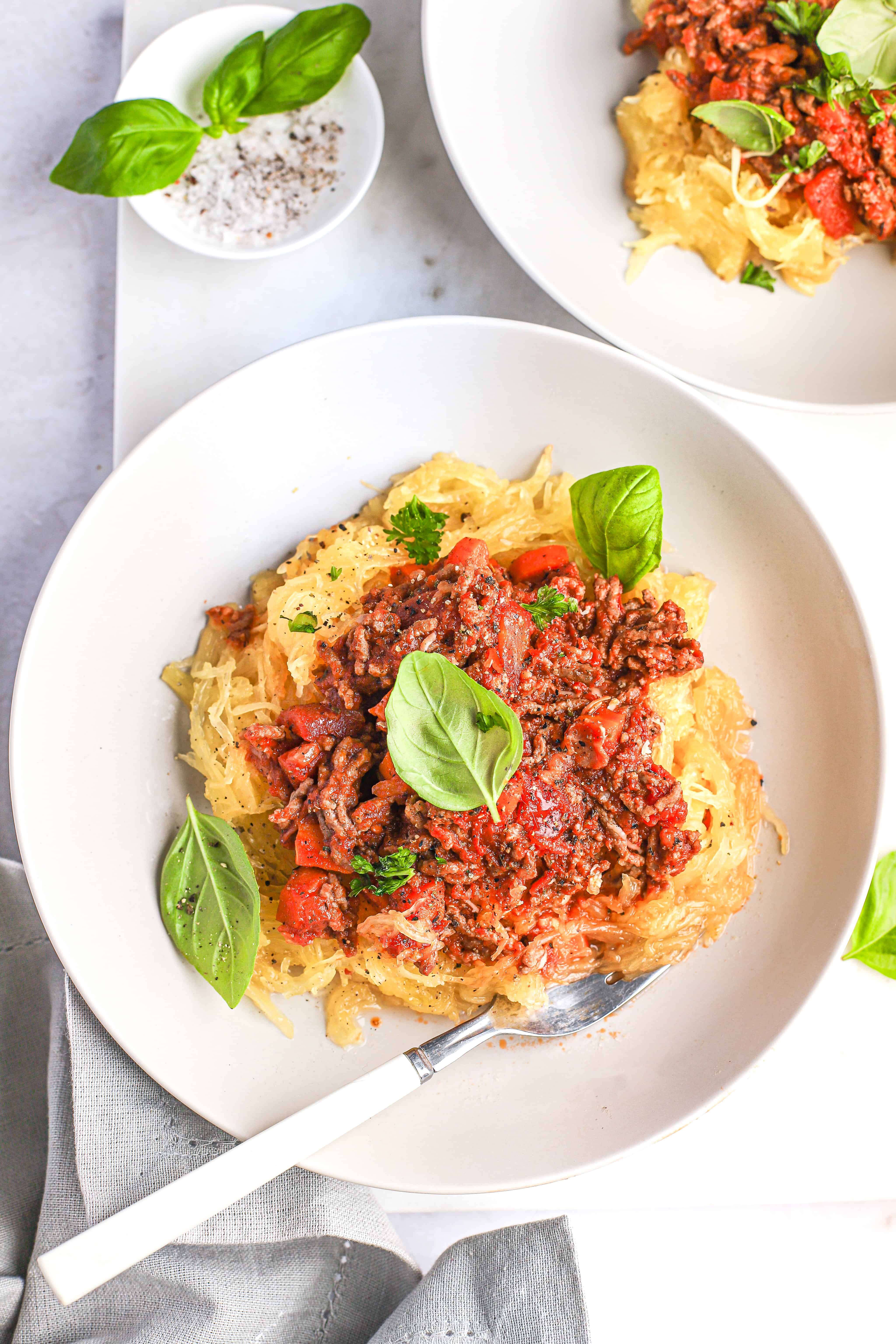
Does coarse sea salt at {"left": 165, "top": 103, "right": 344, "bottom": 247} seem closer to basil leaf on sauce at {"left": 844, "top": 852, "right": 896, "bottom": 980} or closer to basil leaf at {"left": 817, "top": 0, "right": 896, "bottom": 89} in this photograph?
basil leaf at {"left": 817, "top": 0, "right": 896, "bottom": 89}

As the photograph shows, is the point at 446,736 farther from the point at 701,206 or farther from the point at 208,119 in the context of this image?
the point at 208,119

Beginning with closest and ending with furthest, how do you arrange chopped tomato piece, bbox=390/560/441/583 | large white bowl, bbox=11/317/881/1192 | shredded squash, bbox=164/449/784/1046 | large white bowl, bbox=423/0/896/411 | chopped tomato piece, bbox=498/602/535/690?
chopped tomato piece, bbox=498/602/535/690 → large white bowl, bbox=11/317/881/1192 → shredded squash, bbox=164/449/784/1046 → chopped tomato piece, bbox=390/560/441/583 → large white bowl, bbox=423/0/896/411

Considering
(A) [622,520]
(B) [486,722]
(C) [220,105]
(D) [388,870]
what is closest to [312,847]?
(D) [388,870]

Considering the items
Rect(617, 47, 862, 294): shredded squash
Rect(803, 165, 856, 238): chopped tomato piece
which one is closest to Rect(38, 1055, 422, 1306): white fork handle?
Rect(617, 47, 862, 294): shredded squash

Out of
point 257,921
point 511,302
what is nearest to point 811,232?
point 511,302

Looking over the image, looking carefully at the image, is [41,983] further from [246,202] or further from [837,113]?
[837,113]

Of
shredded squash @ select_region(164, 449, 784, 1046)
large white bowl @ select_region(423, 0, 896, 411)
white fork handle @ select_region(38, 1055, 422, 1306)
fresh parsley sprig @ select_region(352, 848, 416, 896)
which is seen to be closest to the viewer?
white fork handle @ select_region(38, 1055, 422, 1306)

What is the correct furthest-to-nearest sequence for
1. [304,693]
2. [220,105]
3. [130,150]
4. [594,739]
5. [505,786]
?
[220,105], [130,150], [304,693], [594,739], [505,786]
